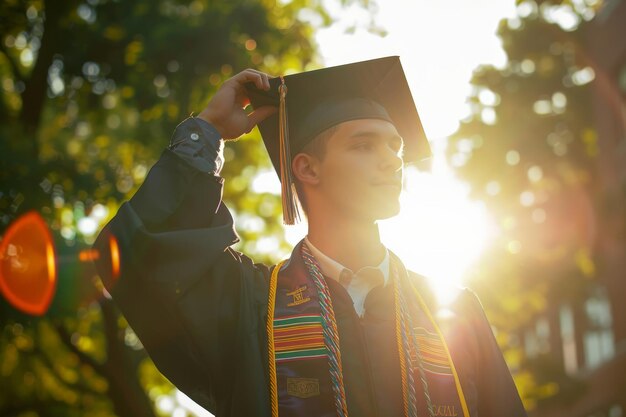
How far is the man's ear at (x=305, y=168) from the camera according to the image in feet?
11.0

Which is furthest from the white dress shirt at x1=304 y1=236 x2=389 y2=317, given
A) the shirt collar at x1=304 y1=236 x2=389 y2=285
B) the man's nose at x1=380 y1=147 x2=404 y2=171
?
the man's nose at x1=380 y1=147 x2=404 y2=171

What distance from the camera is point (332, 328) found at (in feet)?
9.50

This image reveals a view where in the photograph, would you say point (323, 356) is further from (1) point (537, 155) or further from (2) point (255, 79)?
(1) point (537, 155)

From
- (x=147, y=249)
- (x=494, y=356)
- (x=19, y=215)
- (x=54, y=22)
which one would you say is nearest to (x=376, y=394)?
(x=494, y=356)

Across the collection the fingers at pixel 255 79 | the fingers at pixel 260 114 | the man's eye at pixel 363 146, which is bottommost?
the man's eye at pixel 363 146

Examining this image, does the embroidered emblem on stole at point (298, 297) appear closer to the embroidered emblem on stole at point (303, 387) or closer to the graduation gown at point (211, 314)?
the graduation gown at point (211, 314)

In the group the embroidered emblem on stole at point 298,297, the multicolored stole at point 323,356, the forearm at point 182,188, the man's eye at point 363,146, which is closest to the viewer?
the multicolored stole at point 323,356

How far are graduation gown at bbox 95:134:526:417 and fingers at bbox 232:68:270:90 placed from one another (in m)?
0.45

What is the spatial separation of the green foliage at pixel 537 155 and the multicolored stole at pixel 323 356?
16.7 meters

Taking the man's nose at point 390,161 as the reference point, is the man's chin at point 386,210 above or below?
below

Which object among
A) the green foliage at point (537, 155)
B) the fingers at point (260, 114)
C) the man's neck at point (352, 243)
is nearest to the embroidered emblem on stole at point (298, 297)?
the man's neck at point (352, 243)

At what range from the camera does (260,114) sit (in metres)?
3.46

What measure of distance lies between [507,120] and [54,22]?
13197 mm

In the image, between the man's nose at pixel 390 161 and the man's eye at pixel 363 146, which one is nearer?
the man's nose at pixel 390 161
